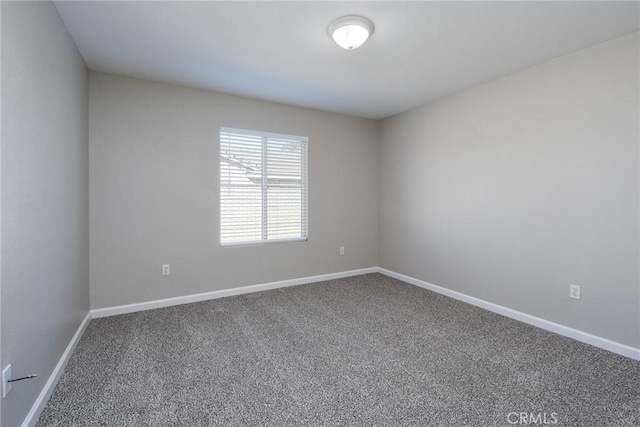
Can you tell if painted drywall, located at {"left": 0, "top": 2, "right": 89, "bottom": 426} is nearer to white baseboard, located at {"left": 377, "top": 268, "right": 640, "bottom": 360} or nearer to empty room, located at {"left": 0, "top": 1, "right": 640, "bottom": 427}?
empty room, located at {"left": 0, "top": 1, "right": 640, "bottom": 427}

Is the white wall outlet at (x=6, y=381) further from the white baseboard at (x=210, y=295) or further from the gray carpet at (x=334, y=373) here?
the white baseboard at (x=210, y=295)

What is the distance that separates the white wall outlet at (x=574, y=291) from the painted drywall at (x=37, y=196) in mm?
3779

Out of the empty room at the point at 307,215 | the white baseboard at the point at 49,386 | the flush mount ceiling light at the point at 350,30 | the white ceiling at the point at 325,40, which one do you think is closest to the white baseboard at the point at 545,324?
the empty room at the point at 307,215

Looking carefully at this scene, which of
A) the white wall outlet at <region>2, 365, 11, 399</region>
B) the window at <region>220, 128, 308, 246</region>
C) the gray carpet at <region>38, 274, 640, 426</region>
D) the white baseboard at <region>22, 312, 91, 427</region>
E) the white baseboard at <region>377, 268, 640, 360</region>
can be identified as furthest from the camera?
the window at <region>220, 128, 308, 246</region>

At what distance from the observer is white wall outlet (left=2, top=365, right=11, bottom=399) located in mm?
1297

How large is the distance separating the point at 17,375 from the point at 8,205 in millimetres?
809

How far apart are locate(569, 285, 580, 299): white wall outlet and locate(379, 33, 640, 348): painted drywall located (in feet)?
0.12

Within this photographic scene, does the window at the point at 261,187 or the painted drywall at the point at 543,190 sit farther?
the window at the point at 261,187

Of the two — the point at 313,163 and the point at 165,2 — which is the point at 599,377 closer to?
the point at 313,163

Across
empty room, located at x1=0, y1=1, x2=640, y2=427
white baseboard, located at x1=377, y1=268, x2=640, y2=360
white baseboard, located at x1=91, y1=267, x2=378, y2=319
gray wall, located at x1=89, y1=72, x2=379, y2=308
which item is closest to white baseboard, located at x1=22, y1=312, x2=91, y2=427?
empty room, located at x1=0, y1=1, x2=640, y2=427
